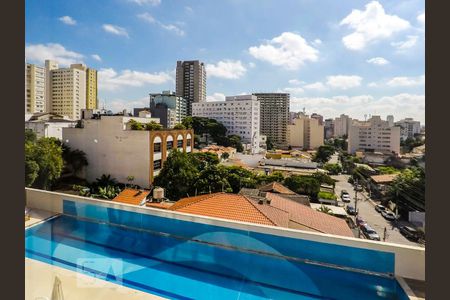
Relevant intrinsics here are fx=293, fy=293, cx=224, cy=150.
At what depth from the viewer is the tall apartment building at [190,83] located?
32.6 m

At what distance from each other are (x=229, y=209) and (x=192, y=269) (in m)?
1.49

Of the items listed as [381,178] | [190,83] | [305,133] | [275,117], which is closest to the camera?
[381,178]

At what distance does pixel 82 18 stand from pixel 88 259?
430cm

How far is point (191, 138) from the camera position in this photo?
14602mm

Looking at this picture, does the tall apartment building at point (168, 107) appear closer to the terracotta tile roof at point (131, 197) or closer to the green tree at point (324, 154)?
the green tree at point (324, 154)

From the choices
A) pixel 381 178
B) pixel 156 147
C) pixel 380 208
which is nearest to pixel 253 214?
pixel 380 208

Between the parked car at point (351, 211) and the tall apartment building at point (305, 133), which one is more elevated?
the tall apartment building at point (305, 133)

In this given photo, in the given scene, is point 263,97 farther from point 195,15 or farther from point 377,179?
point 195,15

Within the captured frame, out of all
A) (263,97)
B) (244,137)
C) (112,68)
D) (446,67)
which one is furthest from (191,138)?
(263,97)

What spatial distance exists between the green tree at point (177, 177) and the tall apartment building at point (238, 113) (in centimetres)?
1935

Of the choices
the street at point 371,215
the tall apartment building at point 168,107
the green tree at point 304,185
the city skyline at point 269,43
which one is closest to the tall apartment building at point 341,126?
the street at point 371,215

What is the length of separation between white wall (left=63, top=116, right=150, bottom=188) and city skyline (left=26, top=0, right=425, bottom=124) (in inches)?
173

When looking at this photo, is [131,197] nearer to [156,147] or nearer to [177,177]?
[177,177]

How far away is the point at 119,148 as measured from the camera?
11.4 meters
